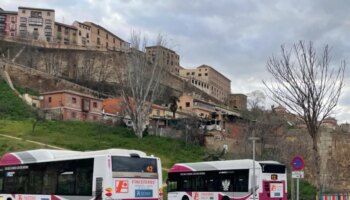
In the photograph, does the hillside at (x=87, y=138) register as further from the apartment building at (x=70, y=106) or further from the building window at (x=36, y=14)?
the building window at (x=36, y=14)

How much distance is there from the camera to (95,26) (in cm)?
14088

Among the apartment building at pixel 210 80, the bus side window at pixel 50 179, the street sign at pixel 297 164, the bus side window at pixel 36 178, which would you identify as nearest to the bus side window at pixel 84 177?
the bus side window at pixel 50 179

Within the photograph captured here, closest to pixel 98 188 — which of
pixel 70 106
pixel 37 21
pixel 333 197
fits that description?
pixel 333 197

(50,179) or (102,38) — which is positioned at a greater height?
(102,38)

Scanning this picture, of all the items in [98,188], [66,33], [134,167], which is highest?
[66,33]

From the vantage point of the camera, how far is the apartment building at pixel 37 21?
129250 millimetres

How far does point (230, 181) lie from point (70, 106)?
146 feet

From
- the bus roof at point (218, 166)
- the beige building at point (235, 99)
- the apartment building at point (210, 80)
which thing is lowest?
the bus roof at point (218, 166)

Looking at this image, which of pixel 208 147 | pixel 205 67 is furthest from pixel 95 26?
pixel 208 147

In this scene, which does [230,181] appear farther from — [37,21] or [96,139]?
[37,21]

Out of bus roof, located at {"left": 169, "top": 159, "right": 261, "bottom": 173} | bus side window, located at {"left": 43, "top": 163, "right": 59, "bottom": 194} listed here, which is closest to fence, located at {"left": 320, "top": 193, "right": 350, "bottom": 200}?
bus roof, located at {"left": 169, "top": 159, "right": 261, "bottom": 173}

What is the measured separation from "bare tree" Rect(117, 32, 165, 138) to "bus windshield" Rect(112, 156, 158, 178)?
39376 millimetres

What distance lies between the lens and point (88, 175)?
60.4 ft

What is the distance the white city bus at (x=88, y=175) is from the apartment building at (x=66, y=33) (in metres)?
112
